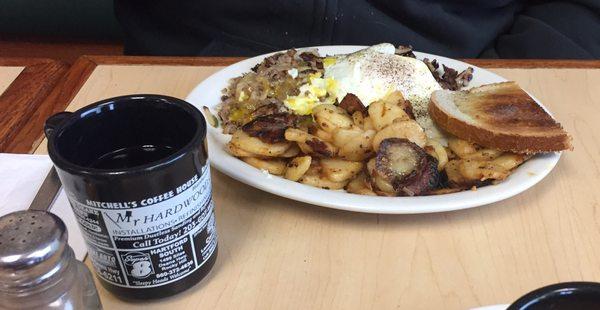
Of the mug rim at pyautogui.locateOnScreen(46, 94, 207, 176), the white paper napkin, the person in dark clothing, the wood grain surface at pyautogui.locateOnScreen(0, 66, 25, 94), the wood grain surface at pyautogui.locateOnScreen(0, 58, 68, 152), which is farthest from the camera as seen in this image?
the person in dark clothing

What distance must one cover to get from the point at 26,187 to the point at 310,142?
0.45 metres

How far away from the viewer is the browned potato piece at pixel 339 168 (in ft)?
2.92

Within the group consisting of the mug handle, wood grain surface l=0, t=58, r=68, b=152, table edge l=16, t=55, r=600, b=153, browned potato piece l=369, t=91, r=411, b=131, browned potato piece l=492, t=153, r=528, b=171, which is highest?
the mug handle

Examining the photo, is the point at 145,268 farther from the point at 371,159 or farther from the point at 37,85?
the point at 37,85

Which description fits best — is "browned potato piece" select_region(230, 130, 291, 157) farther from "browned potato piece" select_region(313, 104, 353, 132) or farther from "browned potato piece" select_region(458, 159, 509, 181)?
"browned potato piece" select_region(458, 159, 509, 181)

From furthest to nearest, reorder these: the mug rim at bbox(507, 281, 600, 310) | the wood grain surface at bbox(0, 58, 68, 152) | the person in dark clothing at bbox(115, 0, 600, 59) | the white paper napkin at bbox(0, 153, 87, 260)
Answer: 1. the person in dark clothing at bbox(115, 0, 600, 59)
2. the wood grain surface at bbox(0, 58, 68, 152)
3. the white paper napkin at bbox(0, 153, 87, 260)
4. the mug rim at bbox(507, 281, 600, 310)

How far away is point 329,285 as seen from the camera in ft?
2.49

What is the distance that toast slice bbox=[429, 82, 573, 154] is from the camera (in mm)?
927

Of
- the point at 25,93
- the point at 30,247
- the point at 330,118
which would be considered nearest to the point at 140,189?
the point at 30,247

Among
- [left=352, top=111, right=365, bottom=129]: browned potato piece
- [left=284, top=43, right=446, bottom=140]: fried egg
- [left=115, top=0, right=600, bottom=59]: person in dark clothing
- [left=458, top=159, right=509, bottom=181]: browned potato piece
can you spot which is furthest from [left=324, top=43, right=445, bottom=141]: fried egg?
[left=115, top=0, right=600, bottom=59]: person in dark clothing

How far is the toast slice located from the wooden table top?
0.08 metres

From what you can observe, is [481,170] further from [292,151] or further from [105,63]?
[105,63]

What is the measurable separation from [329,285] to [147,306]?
23 cm

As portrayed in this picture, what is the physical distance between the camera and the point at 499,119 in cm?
99
